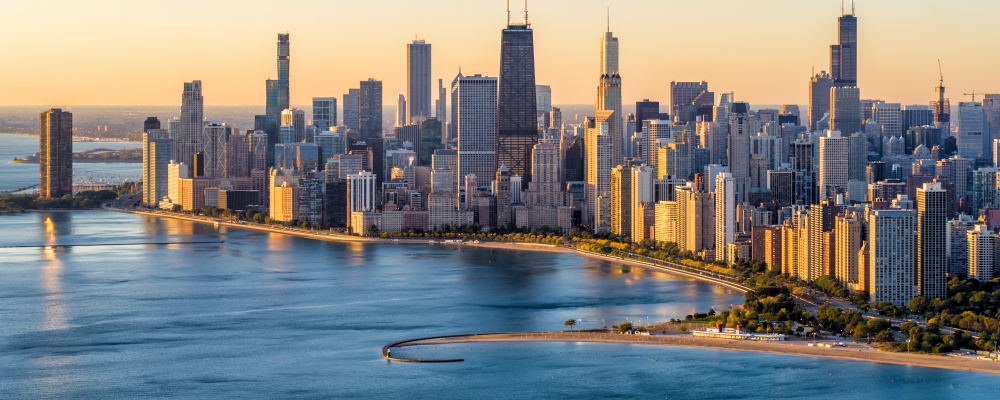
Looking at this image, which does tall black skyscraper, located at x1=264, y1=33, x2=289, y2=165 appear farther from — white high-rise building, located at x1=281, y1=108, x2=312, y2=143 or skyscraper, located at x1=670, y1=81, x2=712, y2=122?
skyscraper, located at x1=670, y1=81, x2=712, y2=122

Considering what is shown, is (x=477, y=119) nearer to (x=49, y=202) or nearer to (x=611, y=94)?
(x=611, y=94)

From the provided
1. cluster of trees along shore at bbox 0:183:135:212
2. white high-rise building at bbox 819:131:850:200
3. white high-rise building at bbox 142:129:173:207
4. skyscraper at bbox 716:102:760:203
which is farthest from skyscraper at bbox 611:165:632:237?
cluster of trees along shore at bbox 0:183:135:212

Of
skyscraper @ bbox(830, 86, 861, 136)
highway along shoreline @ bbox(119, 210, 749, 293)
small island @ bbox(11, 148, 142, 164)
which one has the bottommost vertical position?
highway along shoreline @ bbox(119, 210, 749, 293)

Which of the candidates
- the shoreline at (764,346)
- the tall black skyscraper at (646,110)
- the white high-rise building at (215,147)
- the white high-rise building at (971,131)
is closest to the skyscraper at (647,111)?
the tall black skyscraper at (646,110)

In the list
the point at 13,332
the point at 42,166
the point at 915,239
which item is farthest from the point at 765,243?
the point at 42,166

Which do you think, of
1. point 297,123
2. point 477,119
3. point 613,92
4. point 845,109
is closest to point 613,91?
point 613,92

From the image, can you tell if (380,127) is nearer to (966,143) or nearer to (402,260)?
(966,143)
